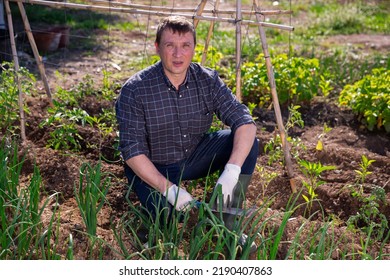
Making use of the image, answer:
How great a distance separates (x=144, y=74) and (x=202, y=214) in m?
0.98

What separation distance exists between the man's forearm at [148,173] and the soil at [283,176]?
224 mm

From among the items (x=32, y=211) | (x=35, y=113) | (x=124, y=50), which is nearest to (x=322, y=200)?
(x=32, y=211)

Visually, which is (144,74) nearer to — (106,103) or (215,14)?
(215,14)

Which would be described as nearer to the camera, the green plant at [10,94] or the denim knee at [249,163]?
the denim knee at [249,163]

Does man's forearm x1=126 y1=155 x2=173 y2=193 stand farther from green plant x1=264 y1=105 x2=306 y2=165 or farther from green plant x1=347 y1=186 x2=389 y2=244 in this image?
green plant x1=264 y1=105 x2=306 y2=165

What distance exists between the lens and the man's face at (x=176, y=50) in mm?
3541

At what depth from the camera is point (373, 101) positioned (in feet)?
16.5

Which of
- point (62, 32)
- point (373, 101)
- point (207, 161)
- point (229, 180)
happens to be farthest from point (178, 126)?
point (62, 32)

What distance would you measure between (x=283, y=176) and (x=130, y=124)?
3.86 ft

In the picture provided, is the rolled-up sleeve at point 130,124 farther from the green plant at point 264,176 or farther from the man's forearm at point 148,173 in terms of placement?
the green plant at point 264,176

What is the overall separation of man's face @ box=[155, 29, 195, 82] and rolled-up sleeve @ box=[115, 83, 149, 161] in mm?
235

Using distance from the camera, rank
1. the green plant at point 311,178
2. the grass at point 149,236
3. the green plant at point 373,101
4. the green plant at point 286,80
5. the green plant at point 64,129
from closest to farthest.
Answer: the grass at point 149,236 → the green plant at point 311,178 → the green plant at point 64,129 → the green plant at point 373,101 → the green plant at point 286,80

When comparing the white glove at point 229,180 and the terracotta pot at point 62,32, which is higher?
the terracotta pot at point 62,32

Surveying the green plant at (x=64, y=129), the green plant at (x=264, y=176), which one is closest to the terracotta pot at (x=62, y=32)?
the green plant at (x=64, y=129)
